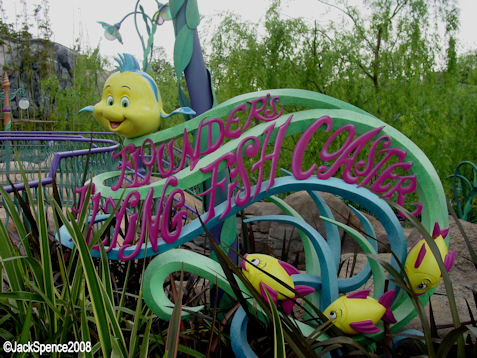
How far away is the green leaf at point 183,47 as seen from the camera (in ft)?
8.41

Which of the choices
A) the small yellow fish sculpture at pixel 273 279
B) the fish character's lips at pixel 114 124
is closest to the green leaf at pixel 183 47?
the fish character's lips at pixel 114 124

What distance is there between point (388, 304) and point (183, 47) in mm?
1784

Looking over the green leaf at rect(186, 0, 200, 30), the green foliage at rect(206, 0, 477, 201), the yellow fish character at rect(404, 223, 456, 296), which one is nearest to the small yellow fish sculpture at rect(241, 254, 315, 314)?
the yellow fish character at rect(404, 223, 456, 296)

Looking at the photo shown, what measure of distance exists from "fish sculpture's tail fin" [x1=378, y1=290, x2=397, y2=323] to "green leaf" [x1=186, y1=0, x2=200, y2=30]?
1805mm

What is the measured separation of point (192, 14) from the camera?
8.41 feet

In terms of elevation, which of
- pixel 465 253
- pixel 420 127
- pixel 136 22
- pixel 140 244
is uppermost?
pixel 136 22

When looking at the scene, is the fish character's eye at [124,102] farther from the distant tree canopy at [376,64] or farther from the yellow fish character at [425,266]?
the distant tree canopy at [376,64]

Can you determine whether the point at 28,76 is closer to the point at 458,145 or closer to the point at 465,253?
the point at 458,145

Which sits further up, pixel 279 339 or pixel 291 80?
pixel 291 80

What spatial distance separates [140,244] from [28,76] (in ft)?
82.4

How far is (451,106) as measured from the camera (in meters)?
6.41

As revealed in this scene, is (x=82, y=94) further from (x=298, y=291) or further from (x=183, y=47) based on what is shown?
(x=298, y=291)

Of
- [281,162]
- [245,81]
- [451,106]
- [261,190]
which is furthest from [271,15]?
[261,190]

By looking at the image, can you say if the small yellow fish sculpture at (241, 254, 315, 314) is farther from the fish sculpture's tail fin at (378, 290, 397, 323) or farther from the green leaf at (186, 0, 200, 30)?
the green leaf at (186, 0, 200, 30)
